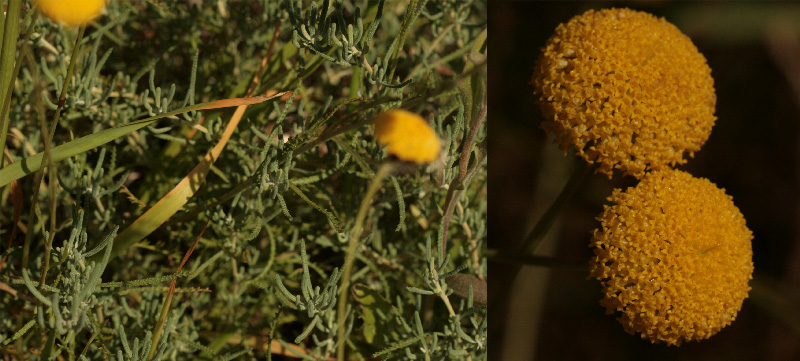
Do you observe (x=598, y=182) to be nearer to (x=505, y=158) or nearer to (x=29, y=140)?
(x=505, y=158)

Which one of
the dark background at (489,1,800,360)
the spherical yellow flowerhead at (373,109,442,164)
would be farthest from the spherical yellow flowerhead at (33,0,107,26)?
the dark background at (489,1,800,360)

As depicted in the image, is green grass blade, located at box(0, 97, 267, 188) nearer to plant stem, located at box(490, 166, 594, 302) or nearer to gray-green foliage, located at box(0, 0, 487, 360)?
gray-green foliage, located at box(0, 0, 487, 360)

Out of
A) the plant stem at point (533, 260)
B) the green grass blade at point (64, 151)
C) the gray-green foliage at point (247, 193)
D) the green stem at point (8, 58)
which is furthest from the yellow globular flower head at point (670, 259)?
the green stem at point (8, 58)

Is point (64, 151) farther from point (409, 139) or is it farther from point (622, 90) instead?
point (622, 90)

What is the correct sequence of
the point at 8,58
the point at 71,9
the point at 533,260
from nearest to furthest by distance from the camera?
the point at 71,9, the point at 8,58, the point at 533,260

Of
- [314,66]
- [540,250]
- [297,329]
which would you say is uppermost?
[314,66]

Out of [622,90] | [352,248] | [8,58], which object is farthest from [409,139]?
[8,58]

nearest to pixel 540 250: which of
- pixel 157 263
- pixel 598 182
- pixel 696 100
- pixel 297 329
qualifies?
pixel 598 182
